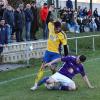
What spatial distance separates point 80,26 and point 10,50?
48.3 feet

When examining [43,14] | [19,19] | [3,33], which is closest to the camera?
[3,33]

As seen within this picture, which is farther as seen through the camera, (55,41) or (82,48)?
(82,48)

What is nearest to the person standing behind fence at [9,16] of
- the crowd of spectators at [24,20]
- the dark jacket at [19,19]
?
the crowd of spectators at [24,20]

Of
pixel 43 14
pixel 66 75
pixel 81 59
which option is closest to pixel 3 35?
pixel 43 14

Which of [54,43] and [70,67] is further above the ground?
[54,43]

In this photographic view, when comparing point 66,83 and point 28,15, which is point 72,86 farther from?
point 28,15

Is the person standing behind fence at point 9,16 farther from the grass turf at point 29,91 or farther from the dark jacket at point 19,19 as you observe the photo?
the grass turf at point 29,91

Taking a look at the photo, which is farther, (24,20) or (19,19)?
(24,20)

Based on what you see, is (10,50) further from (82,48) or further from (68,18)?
(68,18)

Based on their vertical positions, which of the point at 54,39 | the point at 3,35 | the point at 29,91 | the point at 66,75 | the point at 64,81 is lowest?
the point at 29,91

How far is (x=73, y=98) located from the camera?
1219 centimetres

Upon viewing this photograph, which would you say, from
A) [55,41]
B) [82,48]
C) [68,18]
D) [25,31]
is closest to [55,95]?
[55,41]

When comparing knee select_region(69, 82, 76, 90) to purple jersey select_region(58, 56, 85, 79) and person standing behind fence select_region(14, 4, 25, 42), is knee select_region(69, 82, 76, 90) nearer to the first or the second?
purple jersey select_region(58, 56, 85, 79)

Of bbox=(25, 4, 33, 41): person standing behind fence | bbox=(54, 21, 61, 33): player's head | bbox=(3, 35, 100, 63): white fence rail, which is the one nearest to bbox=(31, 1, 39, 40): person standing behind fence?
bbox=(25, 4, 33, 41): person standing behind fence
